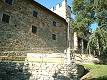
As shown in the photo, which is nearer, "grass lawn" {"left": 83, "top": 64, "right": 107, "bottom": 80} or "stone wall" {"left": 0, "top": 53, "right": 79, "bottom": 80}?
"stone wall" {"left": 0, "top": 53, "right": 79, "bottom": 80}

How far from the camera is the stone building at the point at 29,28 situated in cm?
2172

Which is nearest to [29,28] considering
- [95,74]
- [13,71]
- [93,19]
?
[93,19]

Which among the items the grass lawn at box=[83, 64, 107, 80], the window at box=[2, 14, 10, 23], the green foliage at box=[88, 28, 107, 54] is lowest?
the grass lawn at box=[83, 64, 107, 80]

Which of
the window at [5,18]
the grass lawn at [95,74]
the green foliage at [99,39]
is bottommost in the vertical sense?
the grass lawn at [95,74]

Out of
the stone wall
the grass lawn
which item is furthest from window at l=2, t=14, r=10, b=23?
the grass lawn

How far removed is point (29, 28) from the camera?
81.0 feet

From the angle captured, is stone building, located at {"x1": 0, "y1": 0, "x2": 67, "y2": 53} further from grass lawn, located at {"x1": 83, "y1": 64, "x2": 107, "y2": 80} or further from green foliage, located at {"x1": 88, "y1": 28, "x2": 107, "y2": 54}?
grass lawn, located at {"x1": 83, "y1": 64, "x2": 107, "y2": 80}

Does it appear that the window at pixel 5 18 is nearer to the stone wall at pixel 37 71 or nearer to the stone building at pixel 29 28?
the stone building at pixel 29 28

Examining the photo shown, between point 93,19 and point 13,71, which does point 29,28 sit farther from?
point 13,71

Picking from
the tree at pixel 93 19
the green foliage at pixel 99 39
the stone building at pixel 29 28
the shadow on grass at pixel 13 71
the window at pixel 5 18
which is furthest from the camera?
the tree at pixel 93 19

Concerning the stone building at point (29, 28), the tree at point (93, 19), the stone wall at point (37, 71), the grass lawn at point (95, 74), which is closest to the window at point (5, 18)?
the stone building at point (29, 28)

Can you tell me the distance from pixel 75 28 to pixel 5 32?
369 inches

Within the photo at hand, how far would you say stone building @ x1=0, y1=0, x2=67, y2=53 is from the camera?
21.7m

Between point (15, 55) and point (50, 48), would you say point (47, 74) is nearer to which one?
point (15, 55)
